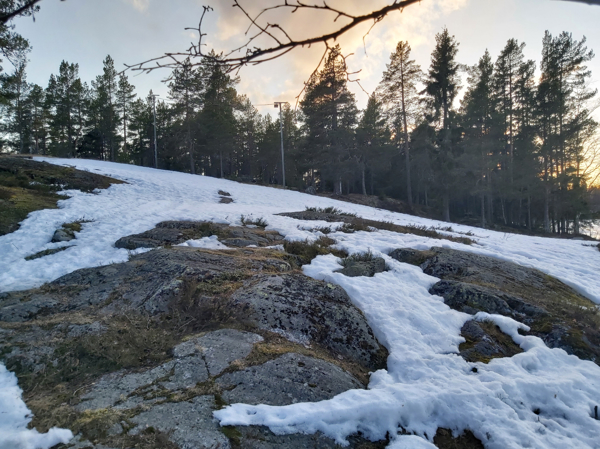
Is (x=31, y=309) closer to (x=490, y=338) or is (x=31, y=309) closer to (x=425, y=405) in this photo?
(x=425, y=405)

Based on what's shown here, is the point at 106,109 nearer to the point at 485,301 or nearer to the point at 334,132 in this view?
the point at 334,132

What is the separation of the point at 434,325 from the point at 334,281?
5.13 ft

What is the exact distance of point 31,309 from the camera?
155 inches

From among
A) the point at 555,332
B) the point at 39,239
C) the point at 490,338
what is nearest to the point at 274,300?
the point at 490,338

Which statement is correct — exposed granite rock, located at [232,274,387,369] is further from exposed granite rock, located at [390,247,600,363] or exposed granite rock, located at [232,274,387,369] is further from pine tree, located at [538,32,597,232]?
pine tree, located at [538,32,597,232]

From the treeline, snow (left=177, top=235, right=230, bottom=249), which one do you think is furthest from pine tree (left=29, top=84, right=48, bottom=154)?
snow (left=177, top=235, right=230, bottom=249)

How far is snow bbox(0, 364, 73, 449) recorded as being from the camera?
194 centimetres

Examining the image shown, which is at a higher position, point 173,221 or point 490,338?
point 173,221

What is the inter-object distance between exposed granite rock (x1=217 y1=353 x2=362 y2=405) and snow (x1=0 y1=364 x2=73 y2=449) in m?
1.09

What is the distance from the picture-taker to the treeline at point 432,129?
2812cm

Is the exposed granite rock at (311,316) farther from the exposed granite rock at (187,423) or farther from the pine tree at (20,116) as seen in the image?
the pine tree at (20,116)

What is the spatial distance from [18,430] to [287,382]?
188 centimetres

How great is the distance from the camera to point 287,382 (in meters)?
2.68

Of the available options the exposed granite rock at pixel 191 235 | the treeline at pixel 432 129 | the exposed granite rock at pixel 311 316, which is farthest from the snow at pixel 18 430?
the treeline at pixel 432 129
